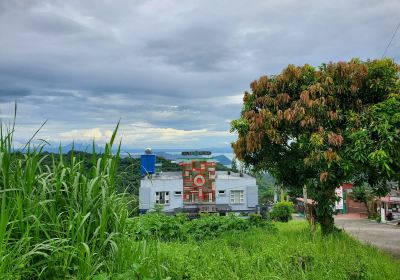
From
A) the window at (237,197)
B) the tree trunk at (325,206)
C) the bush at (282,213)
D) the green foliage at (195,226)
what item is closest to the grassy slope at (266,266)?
the green foliage at (195,226)

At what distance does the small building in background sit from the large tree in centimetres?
1065

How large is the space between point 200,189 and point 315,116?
14013 millimetres

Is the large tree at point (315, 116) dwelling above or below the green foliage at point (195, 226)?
above

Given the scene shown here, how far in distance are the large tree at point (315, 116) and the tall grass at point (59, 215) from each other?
4.78 metres

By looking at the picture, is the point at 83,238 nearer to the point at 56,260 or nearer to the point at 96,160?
the point at 56,260

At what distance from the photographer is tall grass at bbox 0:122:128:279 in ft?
9.95

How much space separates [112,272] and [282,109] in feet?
19.2

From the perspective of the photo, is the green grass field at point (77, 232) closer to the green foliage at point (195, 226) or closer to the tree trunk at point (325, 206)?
the green foliage at point (195, 226)

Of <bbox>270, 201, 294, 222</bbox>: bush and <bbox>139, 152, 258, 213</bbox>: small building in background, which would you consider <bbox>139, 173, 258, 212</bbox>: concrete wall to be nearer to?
<bbox>139, 152, 258, 213</bbox>: small building in background

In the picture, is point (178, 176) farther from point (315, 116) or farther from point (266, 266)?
point (266, 266)

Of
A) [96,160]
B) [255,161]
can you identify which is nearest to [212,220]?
[255,161]

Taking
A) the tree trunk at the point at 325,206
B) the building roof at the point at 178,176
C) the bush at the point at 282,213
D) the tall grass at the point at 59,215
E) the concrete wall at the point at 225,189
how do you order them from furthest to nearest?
1. the building roof at the point at 178,176
2. the concrete wall at the point at 225,189
3. the bush at the point at 282,213
4. the tree trunk at the point at 325,206
5. the tall grass at the point at 59,215

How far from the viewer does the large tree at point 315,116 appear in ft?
25.0

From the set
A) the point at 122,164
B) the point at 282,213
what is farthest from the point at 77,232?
the point at 282,213
